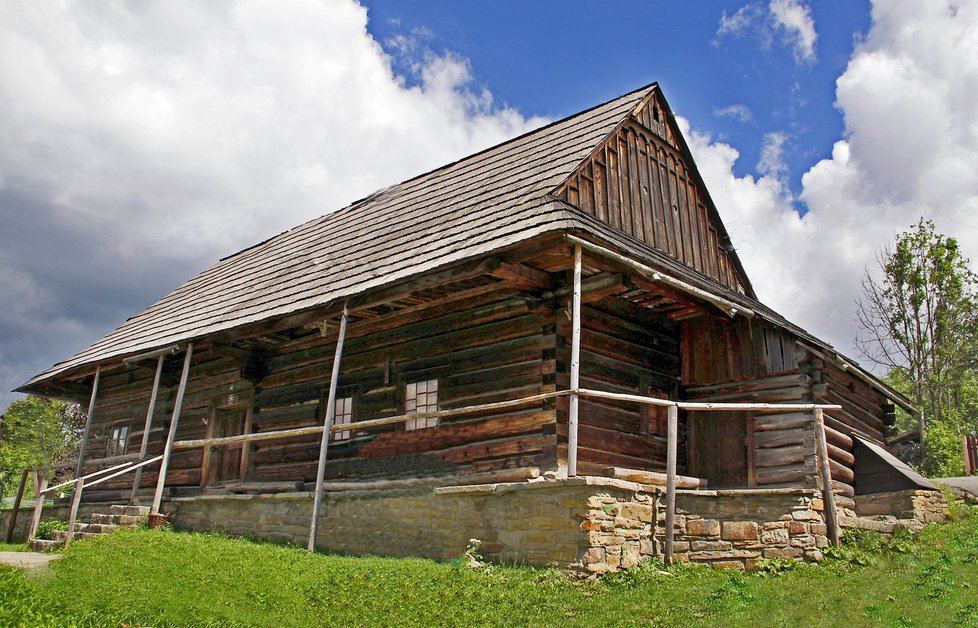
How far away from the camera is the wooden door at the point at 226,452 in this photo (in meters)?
17.2

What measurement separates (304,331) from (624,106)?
7.17 meters

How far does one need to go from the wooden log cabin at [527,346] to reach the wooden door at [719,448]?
0.03m

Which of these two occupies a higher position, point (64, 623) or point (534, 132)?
point (534, 132)

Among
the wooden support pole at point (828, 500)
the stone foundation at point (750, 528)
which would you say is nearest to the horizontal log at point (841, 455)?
the wooden support pole at point (828, 500)

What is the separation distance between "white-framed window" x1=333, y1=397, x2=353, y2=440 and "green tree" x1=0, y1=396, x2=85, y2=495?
1117 inches

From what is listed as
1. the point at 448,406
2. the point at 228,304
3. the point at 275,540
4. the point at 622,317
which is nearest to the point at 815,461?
the point at 622,317

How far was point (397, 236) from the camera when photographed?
1499cm

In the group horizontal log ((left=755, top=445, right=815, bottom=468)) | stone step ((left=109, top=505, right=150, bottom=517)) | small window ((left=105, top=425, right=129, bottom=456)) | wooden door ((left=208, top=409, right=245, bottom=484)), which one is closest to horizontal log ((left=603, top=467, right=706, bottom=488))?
horizontal log ((left=755, top=445, right=815, bottom=468))

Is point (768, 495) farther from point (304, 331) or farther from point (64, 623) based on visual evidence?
point (304, 331)

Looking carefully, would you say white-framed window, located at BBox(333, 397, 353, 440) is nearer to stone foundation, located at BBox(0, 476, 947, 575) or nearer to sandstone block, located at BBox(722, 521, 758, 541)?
stone foundation, located at BBox(0, 476, 947, 575)

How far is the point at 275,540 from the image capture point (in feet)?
42.6

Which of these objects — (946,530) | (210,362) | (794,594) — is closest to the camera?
(794,594)

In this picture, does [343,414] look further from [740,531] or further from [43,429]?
[43,429]

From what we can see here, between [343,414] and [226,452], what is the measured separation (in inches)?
152
